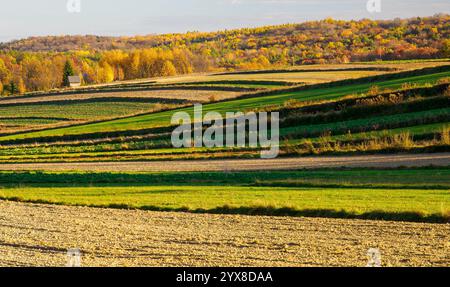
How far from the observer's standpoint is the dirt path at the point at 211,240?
1634 centimetres

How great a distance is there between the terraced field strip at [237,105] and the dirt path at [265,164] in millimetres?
16316

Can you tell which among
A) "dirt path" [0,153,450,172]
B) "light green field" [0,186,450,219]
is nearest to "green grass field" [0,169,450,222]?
"light green field" [0,186,450,219]

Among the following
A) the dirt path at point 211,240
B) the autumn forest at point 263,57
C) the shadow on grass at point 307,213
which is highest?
the dirt path at point 211,240

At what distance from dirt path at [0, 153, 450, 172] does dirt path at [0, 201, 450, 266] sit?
13.7 metres

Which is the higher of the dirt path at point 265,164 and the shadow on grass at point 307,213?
the shadow on grass at point 307,213

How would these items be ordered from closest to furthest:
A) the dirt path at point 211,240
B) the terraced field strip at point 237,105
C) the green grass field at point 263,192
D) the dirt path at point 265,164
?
the dirt path at point 211,240 → the green grass field at point 263,192 → the dirt path at point 265,164 → the terraced field strip at point 237,105

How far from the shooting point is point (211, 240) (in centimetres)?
1933

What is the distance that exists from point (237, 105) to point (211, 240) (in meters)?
47.9

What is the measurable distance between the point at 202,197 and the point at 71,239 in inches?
370

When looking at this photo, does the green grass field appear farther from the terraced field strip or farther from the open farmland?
the terraced field strip

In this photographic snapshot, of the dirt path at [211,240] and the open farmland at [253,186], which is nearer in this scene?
the dirt path at [211,240]

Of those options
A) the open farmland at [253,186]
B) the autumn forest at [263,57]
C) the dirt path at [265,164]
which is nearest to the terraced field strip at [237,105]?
the open farmland at [253,186]

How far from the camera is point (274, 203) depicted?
25.4m

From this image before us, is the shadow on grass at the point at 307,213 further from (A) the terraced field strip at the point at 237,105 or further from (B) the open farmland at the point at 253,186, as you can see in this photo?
(A) the terraced field strip at the point at 237,105
